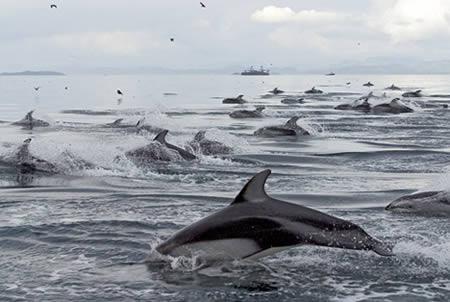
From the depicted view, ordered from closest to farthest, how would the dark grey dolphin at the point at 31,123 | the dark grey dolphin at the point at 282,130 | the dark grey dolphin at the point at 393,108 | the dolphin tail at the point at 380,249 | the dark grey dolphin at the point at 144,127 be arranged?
1. the dolphin tail at the point at 380,249
2. the dark grey dolphin at the point at 282,130
3. the dark grey dolphin at the point at 144,127
4. the dark grey dolphin at the point at 31,123
5. the dark grey dolphin at the point at 393,108

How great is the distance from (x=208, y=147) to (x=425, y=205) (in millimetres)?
11673

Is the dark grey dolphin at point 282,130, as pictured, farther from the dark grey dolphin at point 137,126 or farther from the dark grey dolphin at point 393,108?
the dark grey dolphin at point 393,108

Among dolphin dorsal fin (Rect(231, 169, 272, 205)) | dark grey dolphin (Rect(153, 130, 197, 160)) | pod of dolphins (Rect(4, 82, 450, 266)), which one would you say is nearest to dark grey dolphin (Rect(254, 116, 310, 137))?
dark grey dolphin (Rect(153, 130, 197, 160))

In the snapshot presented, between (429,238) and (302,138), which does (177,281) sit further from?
(302,138)

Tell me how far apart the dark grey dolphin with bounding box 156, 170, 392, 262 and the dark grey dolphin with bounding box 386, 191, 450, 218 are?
4116mm

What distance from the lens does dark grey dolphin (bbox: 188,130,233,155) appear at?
24098 mm

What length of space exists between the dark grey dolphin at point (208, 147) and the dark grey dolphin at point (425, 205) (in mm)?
10780

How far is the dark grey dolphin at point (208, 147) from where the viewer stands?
2410cm

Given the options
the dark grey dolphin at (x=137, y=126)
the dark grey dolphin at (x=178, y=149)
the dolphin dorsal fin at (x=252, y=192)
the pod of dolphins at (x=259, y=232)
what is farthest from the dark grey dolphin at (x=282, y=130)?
the dolphin dorsal fin at (x=252, y=192)

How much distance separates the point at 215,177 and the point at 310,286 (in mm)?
10228

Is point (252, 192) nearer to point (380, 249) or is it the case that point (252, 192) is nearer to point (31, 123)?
point (380, 249)

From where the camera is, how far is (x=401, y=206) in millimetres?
13773

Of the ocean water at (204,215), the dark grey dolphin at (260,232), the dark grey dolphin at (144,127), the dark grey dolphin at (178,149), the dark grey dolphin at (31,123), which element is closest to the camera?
the ocean water at (204,215)

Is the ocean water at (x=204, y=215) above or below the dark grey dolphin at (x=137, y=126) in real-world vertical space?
below
